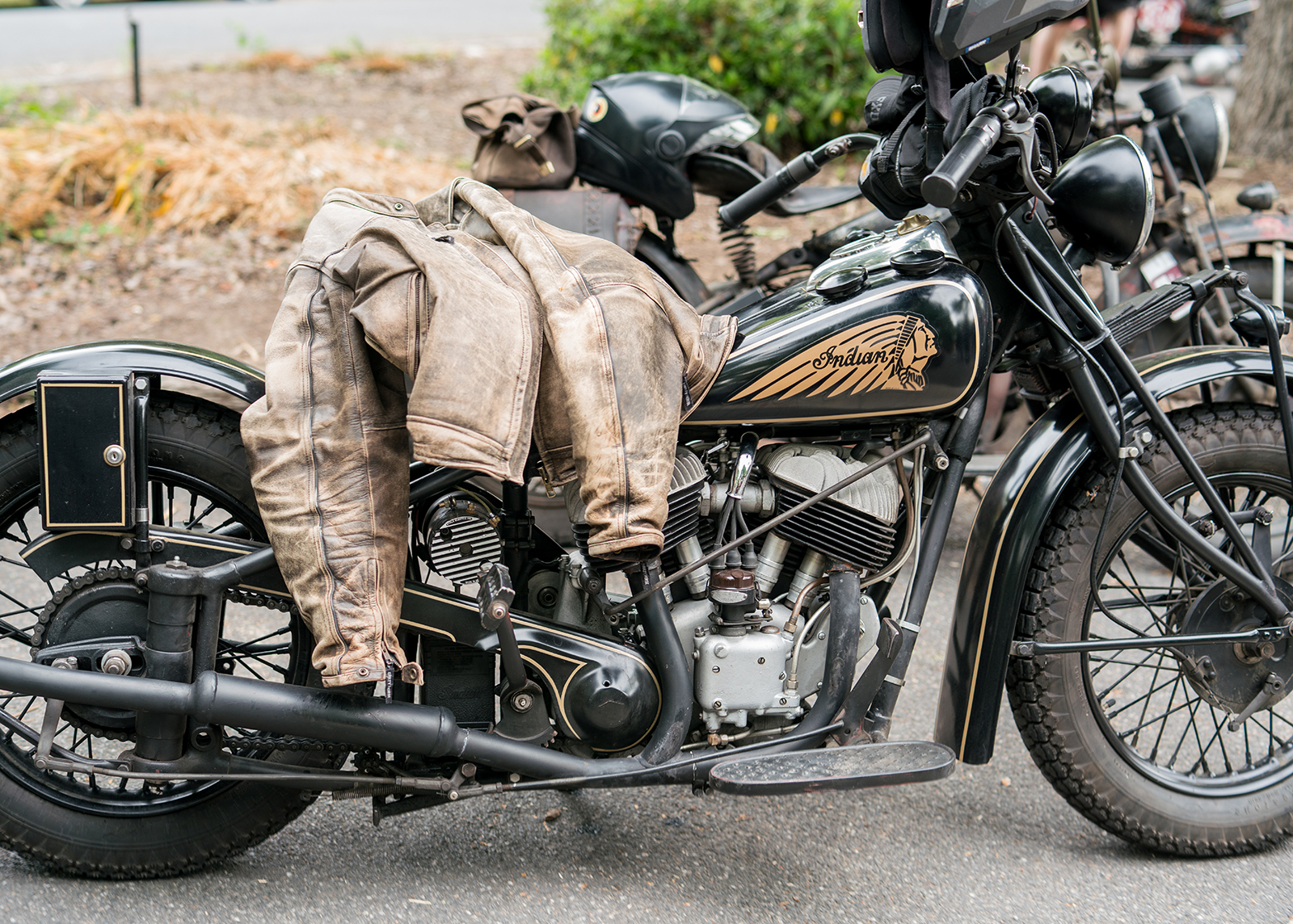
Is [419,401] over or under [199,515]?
over

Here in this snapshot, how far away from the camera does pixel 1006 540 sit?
7.69ft

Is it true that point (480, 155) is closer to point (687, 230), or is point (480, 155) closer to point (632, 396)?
point (632, 396)

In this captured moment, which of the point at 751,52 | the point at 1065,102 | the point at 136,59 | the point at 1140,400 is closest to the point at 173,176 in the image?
the point at 136,59

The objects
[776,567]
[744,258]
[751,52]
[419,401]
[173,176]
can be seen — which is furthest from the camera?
[751,52]

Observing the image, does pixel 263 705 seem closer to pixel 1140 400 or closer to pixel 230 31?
pixel 1140 400

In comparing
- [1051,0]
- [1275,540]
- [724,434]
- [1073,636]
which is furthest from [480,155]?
[1275,540]

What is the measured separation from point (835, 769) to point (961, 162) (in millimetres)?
1174

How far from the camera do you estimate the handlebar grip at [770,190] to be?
248cm

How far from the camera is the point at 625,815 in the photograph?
2.63m

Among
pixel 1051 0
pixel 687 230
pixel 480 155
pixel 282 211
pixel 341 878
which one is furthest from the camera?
pixel 687 230

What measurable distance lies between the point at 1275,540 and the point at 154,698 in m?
3.22

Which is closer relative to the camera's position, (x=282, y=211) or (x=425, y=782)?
(x=425, y=782)

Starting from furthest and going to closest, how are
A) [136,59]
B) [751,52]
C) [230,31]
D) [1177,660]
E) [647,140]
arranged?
1. [230,31]
2. [136,59]
3. [751,52]
4. [647,140]
5. [1177,660]

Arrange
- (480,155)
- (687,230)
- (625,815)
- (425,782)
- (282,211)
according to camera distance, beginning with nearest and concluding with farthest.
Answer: (425,782), (625,815), (480,155), (282,211), (687,230)
